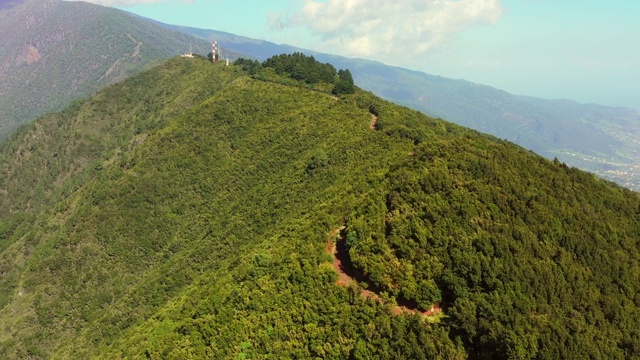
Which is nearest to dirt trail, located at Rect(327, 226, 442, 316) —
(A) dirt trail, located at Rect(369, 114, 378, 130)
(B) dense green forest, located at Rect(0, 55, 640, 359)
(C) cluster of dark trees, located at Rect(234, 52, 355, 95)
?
(B) dense green forest, located at Rect(0, 55, 640, 359)

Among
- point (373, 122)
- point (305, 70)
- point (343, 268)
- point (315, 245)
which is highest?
point (305, 70)

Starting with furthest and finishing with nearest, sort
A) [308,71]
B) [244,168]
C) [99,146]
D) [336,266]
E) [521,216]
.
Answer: [99,146] → [308,71] → [244,168] → [336,266] → [521,216]

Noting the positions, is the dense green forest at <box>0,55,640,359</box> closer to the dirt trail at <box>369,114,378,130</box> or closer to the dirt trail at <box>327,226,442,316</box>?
the dirt trail at <box>369,114,378,130</box>

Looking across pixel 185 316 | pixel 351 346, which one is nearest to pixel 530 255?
pixel 351 346

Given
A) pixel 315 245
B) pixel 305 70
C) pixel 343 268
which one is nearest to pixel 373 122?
pixel 305 70

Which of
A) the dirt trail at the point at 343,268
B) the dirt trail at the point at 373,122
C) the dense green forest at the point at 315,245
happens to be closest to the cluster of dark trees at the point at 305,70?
the dense green forest at the point at 315,245

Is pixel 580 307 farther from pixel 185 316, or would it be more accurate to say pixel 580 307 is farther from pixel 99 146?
pixel 99 146

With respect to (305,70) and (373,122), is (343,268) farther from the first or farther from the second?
(305,70)
